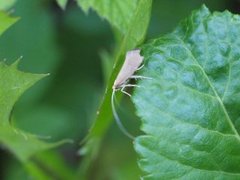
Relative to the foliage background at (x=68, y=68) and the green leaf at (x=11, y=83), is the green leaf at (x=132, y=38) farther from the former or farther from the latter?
the foliage background at (x=68, y=68)

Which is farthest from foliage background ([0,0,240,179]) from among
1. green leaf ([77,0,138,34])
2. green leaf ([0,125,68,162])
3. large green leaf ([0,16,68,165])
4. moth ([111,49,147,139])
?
moth ([111,49,147,139])

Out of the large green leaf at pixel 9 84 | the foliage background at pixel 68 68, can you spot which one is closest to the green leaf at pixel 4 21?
the large green leaf at pixel 9 84

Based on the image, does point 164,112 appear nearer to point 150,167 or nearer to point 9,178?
point 150,167

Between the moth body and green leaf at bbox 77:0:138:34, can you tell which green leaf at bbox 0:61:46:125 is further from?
green leaf at bbox 77:0:138:34

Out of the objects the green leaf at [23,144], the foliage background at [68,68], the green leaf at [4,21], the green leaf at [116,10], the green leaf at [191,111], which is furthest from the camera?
the foliage background at [68,68]

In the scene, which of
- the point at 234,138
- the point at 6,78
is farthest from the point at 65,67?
the point at 234,138

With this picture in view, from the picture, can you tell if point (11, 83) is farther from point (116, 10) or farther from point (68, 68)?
point (68, 68)
